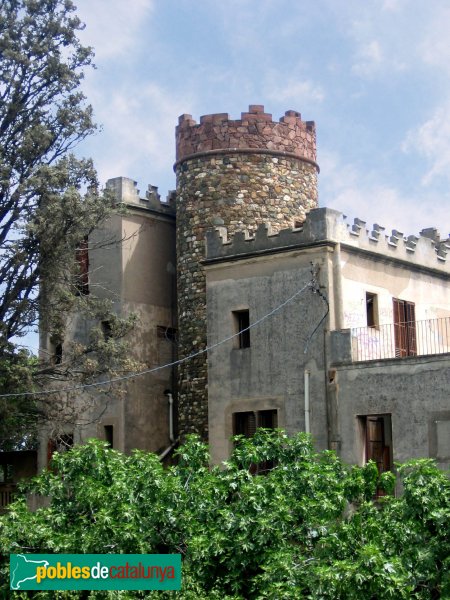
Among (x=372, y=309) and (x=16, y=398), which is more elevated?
(x=372, y=309)

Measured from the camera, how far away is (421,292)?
33000 millimetres

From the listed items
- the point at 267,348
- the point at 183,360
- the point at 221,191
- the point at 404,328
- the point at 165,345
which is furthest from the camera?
the point at 165,345

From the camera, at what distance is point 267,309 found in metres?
30.0

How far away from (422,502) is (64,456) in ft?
22.4

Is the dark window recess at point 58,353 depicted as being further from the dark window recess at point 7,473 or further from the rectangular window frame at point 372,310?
the rectangular window frame at point 372,310

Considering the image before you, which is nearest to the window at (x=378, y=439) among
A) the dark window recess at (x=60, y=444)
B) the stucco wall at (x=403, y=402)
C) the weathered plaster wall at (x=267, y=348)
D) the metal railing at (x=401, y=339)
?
the stucco wall at (x=403, y=402)

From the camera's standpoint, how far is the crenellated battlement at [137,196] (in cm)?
3447

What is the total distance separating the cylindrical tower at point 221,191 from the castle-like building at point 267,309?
43mm

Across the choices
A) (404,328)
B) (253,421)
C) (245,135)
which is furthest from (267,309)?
(245,135)

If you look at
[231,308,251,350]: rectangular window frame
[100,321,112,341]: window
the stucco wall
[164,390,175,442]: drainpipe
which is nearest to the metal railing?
the stucco wall

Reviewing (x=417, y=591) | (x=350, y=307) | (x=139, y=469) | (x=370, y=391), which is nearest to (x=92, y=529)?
(x=139, y=469)

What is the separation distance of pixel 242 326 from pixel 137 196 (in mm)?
6270

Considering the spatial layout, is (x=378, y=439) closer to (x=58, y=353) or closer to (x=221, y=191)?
(x=221, y=191)

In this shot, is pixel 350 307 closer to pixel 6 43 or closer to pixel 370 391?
pixel 370 391
